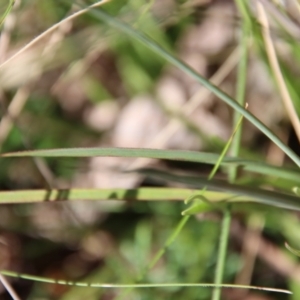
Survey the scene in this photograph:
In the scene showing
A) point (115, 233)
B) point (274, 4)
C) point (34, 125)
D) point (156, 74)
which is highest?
point (156, 74)

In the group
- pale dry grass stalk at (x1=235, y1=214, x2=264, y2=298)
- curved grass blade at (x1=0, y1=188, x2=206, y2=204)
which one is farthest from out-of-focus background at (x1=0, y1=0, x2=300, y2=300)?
curved grass blade at (x1=0, y1=188, x2=206, y2=204)

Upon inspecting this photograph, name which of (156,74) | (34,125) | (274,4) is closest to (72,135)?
(34,125)

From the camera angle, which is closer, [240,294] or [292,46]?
[292,46]

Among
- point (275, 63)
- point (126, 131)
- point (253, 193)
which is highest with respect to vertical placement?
point (126, 131)

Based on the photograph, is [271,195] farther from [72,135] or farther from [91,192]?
[72,135]

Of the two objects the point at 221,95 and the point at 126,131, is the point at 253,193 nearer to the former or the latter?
the point at 221,95

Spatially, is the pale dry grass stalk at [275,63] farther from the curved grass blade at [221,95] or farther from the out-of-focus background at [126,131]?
the curved grass blade at [221,95]

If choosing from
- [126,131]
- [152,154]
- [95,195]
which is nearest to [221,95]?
[152,154]

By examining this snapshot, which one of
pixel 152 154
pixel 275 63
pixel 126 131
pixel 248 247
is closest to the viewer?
pixel 152 154
